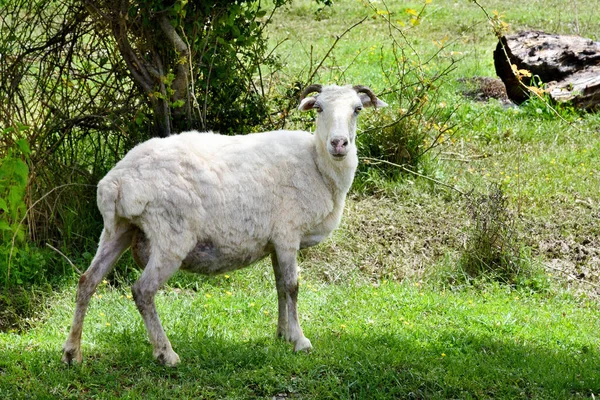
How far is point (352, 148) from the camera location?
614cm

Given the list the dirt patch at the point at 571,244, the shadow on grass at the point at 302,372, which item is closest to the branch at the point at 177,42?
the shadow on grass at the point at 302,372

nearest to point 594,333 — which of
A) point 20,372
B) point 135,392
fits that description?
point 135,392

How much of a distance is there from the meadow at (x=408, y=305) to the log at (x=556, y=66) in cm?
27

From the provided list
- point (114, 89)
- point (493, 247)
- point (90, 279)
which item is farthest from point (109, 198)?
point (493, 247)

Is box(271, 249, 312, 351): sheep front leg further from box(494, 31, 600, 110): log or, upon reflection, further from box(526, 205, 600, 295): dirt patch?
box(494, 31, 600, 110): log

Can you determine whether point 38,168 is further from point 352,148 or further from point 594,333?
point 594,333

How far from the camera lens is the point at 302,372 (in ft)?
17.5

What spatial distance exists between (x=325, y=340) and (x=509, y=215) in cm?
316

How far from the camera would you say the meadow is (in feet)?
17.2

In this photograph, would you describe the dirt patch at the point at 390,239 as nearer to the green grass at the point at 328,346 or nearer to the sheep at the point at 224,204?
the green grass at the point at 328,346

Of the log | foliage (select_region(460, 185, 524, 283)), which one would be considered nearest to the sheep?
foliage (select_region(460, 185, 524, 283))

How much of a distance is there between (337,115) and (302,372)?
1793mm

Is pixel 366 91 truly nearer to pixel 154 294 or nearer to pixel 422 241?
pixel 154 294

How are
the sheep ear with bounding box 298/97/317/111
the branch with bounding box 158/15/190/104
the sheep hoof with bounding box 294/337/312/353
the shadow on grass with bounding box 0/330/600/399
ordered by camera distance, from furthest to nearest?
the branch with bounding box 158/15/190/104 → the sheep ear with bounding box 298/97/317/111 → the sheep hoof with bounding box 294/337/312/353 → the shadow on grass with bounding box 0/330/600/399
